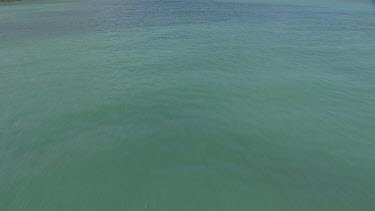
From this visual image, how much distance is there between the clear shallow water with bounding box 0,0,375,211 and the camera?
8.76 m

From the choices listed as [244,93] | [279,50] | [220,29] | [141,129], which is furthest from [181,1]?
[141,129]

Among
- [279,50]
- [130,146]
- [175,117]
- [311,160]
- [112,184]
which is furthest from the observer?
[279,50]

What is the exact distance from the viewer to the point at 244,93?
15.0 metres

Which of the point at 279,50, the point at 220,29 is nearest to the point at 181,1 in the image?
the point at 220,29

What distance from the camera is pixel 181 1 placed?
187 ft

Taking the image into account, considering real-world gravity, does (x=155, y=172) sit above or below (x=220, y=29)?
below

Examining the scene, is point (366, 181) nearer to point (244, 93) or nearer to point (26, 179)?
point (244, 93)

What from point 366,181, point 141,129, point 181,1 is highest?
point 181,1

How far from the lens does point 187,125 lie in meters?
12.0

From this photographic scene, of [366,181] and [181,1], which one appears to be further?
[181,1]

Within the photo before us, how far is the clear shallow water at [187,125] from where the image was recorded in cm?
876

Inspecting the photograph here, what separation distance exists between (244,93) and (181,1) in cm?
4755

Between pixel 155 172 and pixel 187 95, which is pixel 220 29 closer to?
pixel 187 95

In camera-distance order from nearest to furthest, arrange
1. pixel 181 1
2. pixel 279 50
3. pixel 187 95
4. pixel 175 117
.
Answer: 1. pixel 175 117
2. pixel 187 95
3. pixel 279 50
4. pixel 181 1
